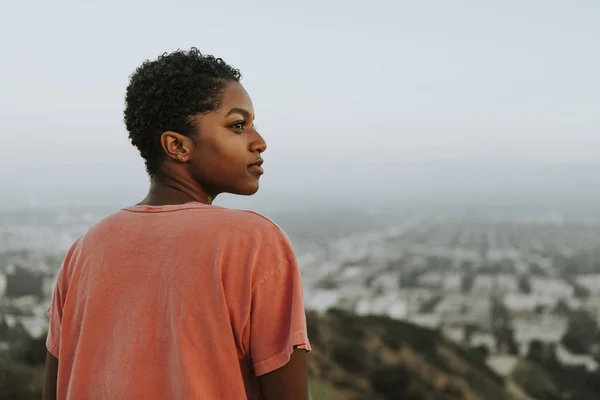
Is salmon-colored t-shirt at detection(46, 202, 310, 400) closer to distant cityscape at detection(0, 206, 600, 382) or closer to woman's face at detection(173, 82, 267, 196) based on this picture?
woman's face at detection(173, 82, 267, 196)

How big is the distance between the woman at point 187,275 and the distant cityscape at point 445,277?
3.49 ft

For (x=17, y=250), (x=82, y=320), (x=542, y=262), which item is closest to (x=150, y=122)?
(x=82, y=320)

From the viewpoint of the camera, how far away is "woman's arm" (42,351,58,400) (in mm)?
1055

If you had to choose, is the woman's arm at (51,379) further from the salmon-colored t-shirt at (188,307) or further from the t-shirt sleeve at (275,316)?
the t-shirt sleeve at (275,316)

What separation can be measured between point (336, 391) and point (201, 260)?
2.20 meters

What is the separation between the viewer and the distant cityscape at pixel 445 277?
187 inches

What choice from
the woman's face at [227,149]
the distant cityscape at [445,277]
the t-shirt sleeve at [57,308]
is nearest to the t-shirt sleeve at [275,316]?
the woman's face at [227,149]

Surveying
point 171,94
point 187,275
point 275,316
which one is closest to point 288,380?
point 275,316

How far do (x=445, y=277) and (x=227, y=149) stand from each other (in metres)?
8.76

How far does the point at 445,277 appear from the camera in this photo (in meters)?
9.36

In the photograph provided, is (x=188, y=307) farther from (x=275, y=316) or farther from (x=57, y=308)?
(x=57, y=308)

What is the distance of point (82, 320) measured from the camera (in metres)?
0.95

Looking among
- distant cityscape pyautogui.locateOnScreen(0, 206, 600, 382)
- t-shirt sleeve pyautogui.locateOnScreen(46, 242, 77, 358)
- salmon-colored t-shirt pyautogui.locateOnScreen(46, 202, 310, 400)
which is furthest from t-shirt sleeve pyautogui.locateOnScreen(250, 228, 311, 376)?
distant cityscape pyautogui.locateOnScreen(0, 206, 600, 382)

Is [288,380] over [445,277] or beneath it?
over
